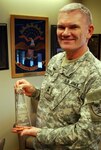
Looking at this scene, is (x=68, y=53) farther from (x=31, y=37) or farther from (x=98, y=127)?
(x=31, y=37)

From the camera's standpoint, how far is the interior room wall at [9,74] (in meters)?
3.03

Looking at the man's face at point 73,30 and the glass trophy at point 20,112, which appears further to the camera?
the glass trophy at point 20,112

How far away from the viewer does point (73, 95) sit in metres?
1.28

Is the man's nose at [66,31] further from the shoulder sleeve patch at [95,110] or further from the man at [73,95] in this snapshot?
the shoulder sleeve patch at [95,110]

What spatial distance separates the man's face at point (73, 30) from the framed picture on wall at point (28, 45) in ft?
6.15

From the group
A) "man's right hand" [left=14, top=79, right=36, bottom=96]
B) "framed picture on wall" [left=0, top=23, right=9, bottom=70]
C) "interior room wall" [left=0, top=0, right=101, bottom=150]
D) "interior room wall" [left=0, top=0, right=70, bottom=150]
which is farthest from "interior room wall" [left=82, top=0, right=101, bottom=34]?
"man's right hand" [left=14, top=79, right=36, bottom=96]

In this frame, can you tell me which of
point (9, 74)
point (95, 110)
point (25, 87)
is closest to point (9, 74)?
point (9, 74)

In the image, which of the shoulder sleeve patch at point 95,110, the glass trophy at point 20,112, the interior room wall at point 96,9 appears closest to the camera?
the shoulder sleeve patch at point 95,110

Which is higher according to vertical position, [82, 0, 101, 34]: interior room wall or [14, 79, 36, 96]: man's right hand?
[82, 0, 101, 34]: interior room wall

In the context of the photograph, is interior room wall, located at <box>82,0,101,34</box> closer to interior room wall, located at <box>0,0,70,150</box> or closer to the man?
interior room wall, located at <box>0,0,70,150</box>

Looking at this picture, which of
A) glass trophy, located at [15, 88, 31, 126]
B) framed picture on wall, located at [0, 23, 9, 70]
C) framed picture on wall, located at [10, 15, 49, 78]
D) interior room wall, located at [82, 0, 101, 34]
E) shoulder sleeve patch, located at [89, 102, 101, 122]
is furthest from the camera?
interior room wall, located at [82, 0, 101, 34]

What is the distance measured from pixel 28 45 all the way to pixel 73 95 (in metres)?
2.08

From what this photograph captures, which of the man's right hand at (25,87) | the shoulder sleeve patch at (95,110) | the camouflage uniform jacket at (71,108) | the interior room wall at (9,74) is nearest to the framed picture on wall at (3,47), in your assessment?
the interior room wall at (9,74)

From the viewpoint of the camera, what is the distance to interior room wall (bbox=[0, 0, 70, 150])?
9.93 ft
